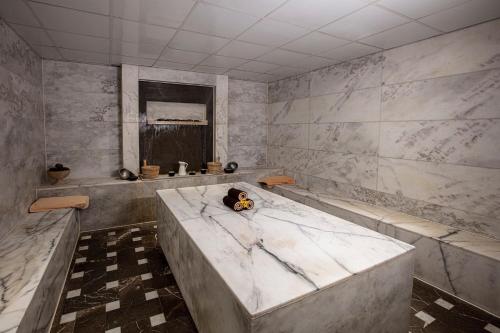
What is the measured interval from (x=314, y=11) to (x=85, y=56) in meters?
3.24

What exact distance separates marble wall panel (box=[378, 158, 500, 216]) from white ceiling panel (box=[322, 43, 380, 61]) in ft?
4.65

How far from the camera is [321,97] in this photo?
4383 millimetres

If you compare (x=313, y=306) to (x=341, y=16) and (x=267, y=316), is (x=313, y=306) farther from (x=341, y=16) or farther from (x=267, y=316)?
(x=341, y=16)

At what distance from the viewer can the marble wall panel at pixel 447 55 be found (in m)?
2.43

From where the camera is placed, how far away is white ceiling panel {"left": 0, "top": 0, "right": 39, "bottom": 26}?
2215 mm

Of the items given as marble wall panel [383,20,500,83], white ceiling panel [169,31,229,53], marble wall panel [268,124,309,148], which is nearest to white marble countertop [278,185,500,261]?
marble wall panel [268,124,309,148]

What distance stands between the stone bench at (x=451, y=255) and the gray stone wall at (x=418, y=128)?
222mm

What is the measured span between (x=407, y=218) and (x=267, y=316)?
102 inches

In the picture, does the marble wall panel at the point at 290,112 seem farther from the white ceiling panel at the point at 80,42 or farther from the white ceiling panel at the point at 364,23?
the white ceiling panel at the point at 80,42

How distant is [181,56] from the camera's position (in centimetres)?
377

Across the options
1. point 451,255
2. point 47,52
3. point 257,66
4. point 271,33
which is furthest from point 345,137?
point 47,52

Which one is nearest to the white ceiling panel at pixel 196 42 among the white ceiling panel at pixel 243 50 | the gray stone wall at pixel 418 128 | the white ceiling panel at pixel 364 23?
the white ceiling panel at pixel 243 50

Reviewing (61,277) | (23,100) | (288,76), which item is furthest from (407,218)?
(23,100)

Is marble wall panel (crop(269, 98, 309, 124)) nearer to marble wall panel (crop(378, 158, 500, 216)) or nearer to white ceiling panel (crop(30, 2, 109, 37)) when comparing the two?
marble wall panel (crop(378, 158, 500, 216))
